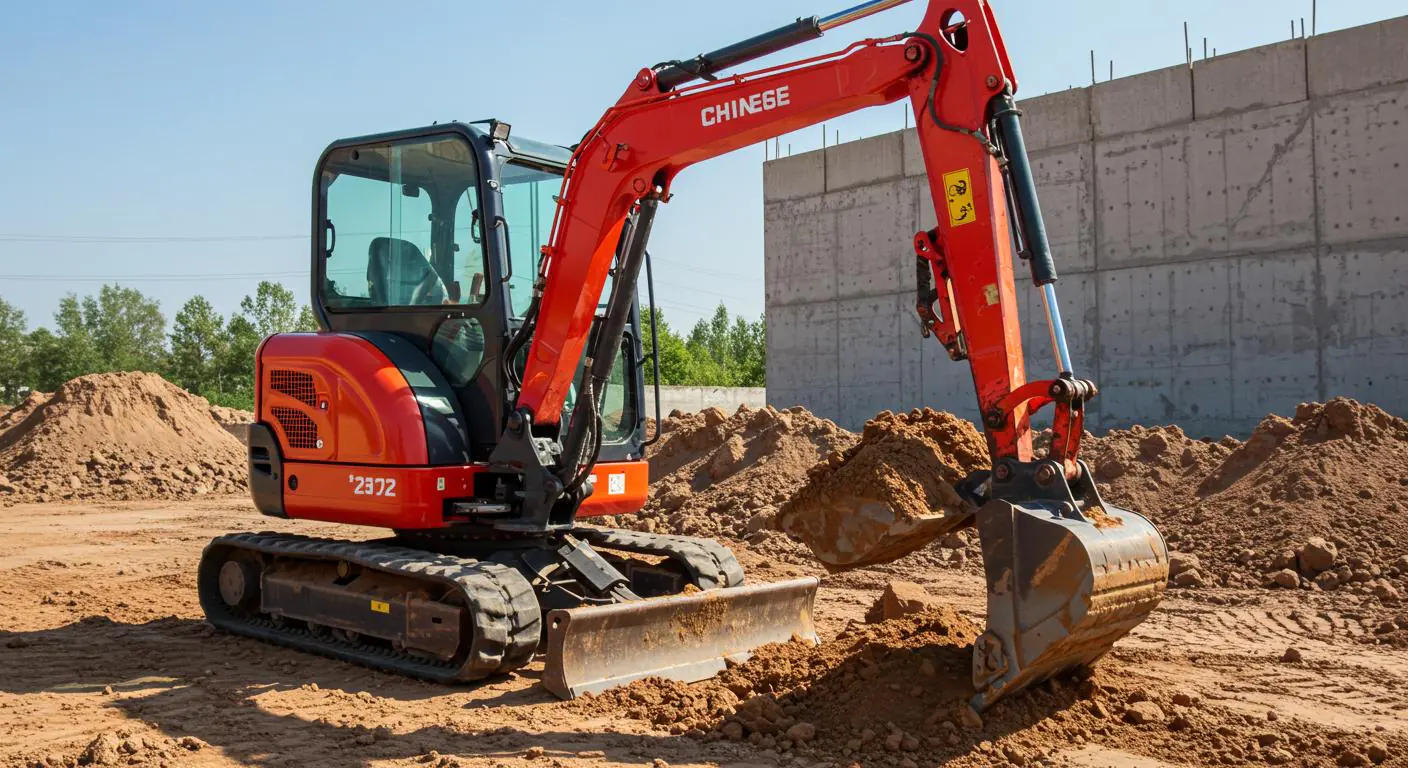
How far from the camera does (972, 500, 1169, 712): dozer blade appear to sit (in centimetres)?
448

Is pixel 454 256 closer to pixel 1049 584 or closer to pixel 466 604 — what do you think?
pixel 466 604

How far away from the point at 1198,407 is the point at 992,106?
1294cm

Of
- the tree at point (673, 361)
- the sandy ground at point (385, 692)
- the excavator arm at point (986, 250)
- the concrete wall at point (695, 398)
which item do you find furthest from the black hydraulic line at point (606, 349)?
the tree at point (673, 361)

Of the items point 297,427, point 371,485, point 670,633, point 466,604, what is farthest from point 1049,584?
point 297,427

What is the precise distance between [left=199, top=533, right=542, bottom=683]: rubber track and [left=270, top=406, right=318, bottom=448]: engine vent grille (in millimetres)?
613


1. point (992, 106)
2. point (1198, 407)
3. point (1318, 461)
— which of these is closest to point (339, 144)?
point (992, 106)

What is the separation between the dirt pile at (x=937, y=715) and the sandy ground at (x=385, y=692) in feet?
0.40

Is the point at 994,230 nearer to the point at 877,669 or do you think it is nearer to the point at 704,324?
the point at 877,669

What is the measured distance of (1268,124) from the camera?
1594 centimetres

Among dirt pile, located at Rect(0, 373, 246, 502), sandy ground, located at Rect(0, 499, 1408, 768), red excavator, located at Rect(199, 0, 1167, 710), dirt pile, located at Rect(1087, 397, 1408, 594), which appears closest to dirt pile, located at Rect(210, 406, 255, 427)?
dirt pile, located at Rect(0, 373, 246, 502)

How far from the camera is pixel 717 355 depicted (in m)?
96.8

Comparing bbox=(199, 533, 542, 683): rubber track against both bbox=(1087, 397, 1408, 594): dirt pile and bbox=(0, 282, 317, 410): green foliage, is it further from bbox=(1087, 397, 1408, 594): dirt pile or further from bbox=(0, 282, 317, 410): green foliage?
bbox=(0, 282, 317, 410): green foliage

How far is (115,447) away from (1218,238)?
18.8 m

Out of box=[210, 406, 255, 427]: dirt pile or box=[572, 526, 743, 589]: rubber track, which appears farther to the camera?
box=[210, 406, 255, 427]: dirt pile
